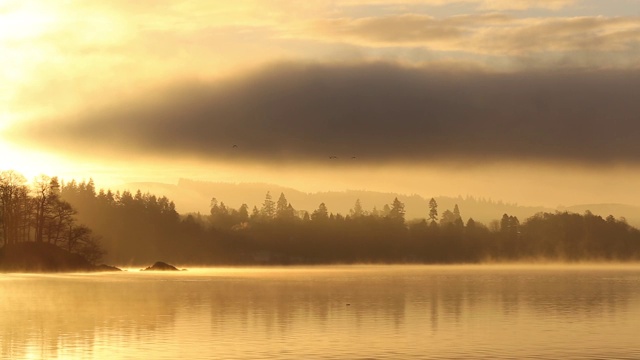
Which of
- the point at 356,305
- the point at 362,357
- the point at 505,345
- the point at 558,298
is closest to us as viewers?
the point at 362,357

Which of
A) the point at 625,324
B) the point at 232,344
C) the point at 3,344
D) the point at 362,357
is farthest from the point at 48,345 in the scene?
the point at 625,324

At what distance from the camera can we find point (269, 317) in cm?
8931

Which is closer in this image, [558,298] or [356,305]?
[356,305]

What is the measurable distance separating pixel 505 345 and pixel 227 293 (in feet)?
250

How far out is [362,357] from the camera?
58.8 meters

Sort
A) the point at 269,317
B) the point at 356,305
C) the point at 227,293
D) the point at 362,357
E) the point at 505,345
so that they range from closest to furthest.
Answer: the point at 362,357 < the point at 505,345 < the point at 269,317 < the point at 356,305 < the point at 227,293

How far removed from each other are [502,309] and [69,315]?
4047 centimetres

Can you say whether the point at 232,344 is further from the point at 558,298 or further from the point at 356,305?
the point at 558,298

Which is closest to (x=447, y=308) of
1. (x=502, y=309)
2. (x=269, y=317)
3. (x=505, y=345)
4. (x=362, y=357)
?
(x=502, y=309)

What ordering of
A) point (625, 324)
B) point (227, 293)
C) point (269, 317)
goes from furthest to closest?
point (227, 293) → point (269, 317) → point (625, 324)

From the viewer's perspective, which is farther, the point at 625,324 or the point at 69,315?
the point at 69,315

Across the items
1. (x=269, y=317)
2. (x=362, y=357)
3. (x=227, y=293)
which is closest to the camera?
(x=362, y=357)

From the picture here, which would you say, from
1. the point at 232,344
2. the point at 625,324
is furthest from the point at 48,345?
the point at 625,324

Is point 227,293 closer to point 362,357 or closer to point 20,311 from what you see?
point 20,311
